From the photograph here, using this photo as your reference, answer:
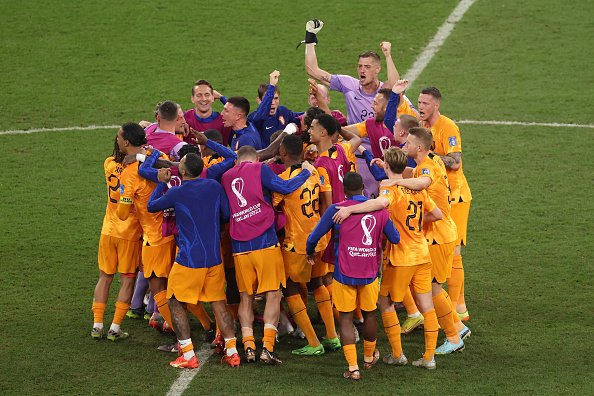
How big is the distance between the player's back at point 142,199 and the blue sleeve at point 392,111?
8.71 feet

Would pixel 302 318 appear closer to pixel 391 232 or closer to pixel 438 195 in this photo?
pixel 391 232

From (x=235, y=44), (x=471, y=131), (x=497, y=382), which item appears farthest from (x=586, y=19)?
(x=497, y=382)

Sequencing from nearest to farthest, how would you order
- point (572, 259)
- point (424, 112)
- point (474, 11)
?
point (424, 112), point (572, 259), point (474, 11)

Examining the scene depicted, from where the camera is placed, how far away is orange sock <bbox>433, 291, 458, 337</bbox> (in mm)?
7312

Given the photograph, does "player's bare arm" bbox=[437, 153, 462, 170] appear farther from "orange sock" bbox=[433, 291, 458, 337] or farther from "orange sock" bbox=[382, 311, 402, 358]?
"orange sock" bbox=[382, 311, 402, 358]

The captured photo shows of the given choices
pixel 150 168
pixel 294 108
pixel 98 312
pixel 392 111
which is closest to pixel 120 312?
pixel 98 312

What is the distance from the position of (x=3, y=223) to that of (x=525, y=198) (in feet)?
26.8

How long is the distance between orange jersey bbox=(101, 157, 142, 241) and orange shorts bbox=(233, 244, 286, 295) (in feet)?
4.19

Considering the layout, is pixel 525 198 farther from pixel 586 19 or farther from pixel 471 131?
pixel 586 19

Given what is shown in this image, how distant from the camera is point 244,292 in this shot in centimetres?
729

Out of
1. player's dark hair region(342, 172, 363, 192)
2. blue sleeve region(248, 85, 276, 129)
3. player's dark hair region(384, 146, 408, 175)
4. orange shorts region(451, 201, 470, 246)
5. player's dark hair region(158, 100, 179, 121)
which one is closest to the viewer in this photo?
player's dark hair region(342, 172, 363, 192)

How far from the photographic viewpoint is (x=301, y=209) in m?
7.38

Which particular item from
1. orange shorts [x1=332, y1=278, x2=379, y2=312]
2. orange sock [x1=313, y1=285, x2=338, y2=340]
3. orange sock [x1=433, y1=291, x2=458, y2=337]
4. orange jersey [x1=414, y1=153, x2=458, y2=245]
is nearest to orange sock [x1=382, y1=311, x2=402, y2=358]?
orange shorts [x1=332, y1=278, x2=379, y2=312]

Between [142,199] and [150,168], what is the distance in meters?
0.40
